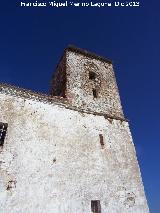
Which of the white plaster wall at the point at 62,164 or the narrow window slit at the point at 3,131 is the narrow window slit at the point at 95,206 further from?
the narrow window slit at the point at 3,131

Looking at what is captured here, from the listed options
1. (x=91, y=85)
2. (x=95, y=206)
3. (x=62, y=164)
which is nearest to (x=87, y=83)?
(x=91, y=85)

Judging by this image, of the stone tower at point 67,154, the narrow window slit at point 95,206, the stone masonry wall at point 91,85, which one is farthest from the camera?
the stone masonry wall at point 91,85

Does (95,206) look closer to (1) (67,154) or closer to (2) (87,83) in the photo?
(1) (67,154)

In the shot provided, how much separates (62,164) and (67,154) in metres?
0.59

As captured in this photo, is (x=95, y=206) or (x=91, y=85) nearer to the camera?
(x=95, y=206)

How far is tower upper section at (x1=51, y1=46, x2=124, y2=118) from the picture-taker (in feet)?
44.1

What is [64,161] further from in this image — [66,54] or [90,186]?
[66,54]

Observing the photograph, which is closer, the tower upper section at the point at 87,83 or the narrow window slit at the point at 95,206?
the narrow window slit at the point at 95,206

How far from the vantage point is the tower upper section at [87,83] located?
13.4 meters

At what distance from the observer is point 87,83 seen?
14531mm

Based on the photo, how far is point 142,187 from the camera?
11.8 metres

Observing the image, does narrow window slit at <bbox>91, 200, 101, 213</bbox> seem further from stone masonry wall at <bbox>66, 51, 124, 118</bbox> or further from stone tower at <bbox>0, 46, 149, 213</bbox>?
stone masonry wall at <bbox>66, 51, 124, 118</bbox>

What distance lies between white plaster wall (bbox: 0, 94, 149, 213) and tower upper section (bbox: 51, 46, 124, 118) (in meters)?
1.18

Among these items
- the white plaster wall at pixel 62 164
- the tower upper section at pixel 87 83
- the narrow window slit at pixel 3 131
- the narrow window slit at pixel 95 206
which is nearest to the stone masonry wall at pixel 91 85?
the tower upper section at pixel 87 83
